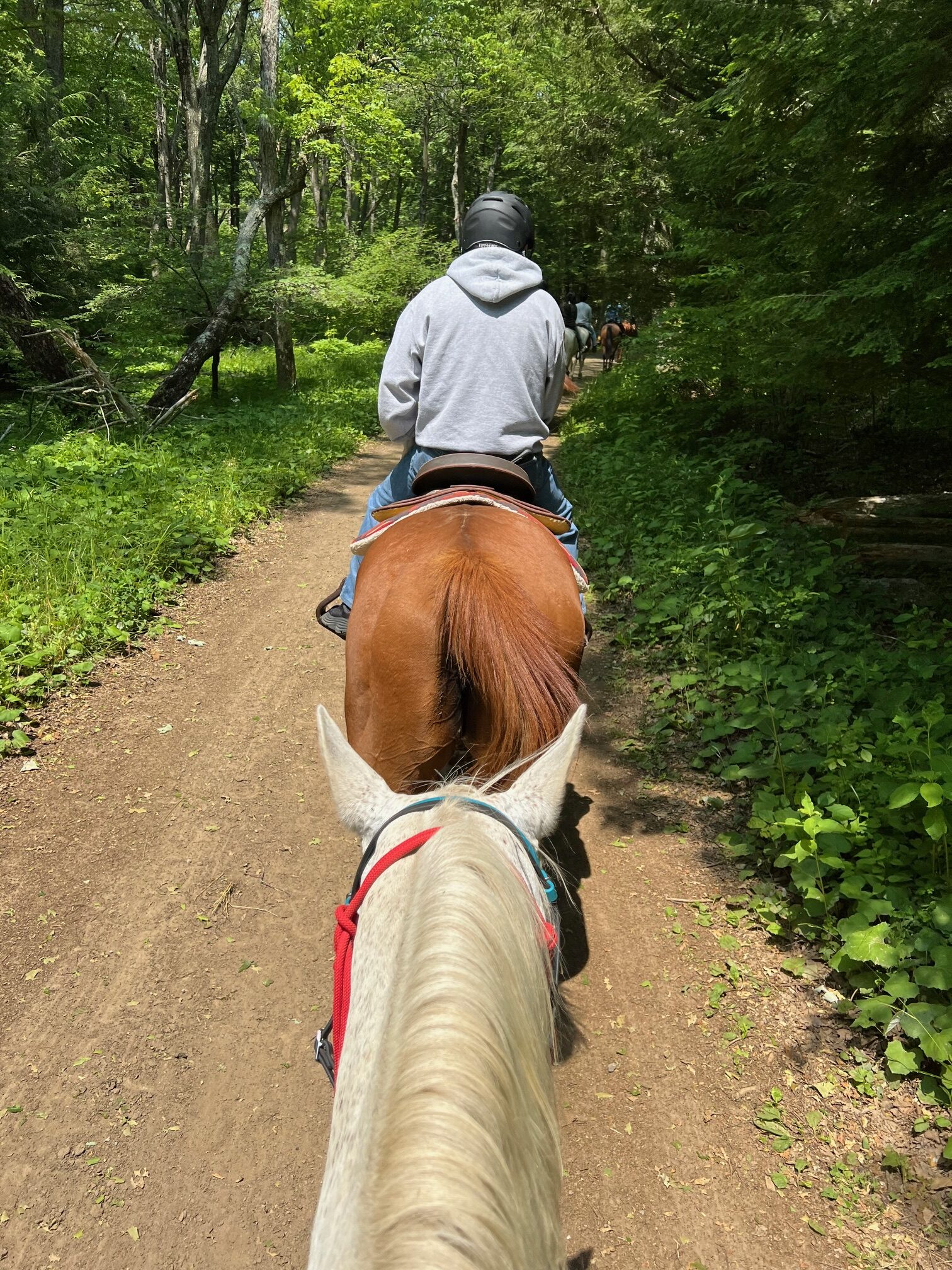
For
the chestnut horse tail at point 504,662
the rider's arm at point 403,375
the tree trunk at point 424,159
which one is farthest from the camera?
the tree trunk at point 424,159

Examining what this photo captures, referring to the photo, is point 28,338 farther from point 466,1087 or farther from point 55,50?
point 466,1087

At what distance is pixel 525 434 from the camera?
3.03 metres

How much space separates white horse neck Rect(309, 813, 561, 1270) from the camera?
0.80 m

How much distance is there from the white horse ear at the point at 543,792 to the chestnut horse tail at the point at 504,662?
1.32ft

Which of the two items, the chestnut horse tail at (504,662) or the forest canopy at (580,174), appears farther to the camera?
the forest canopy at (580,174)

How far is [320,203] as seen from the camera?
26.2 m

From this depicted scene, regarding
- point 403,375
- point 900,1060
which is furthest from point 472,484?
point 900,1060

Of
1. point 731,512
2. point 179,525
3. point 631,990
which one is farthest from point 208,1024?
point 731,512

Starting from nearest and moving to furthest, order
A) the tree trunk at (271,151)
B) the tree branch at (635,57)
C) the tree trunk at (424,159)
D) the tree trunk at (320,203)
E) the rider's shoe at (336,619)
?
the rider's shoe at (336,619), the tree branch at (635,57), the tree trunk at (271,151), the tree trunk at (320,203), the tree trunk at (424,159)

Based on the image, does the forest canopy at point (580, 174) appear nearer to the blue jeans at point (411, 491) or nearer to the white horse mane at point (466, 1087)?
the blue jeans at point (411, 491)

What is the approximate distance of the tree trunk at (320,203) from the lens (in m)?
21.3

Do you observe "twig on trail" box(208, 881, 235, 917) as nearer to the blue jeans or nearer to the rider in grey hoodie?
the rider in grey hoodie

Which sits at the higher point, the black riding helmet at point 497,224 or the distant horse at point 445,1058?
the black riding helmet at point 497,224

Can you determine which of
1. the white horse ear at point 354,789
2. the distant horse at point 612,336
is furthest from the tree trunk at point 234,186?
the white horse ear at point 354,789
